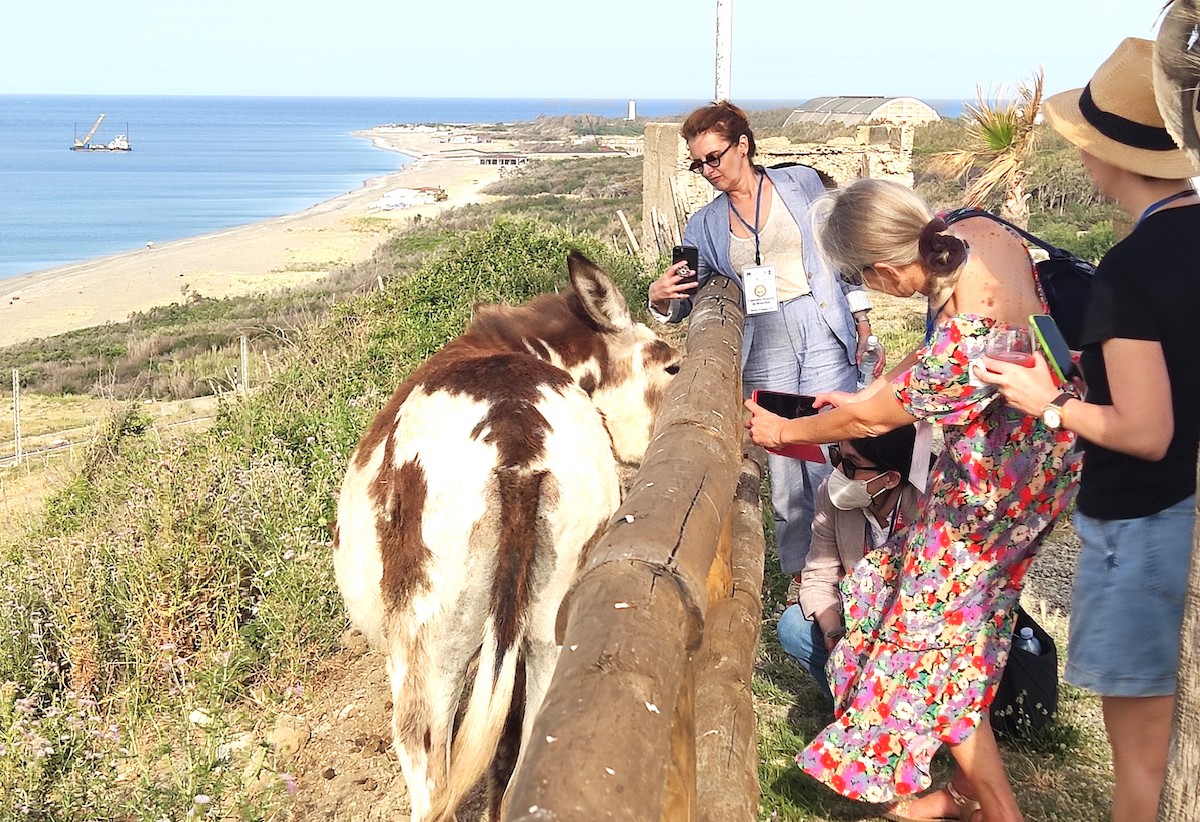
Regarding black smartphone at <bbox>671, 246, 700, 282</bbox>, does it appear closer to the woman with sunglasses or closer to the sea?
the woman with sunglasses

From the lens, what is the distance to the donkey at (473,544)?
3.03 metres

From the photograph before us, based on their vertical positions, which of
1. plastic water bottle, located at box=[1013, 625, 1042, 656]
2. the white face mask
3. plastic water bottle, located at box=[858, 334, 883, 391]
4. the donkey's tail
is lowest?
plastic water bottle, located at box=[1013, 625, 1042, 656]

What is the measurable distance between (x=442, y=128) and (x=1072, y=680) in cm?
18718

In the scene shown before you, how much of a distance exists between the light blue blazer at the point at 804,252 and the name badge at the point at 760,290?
0.21m

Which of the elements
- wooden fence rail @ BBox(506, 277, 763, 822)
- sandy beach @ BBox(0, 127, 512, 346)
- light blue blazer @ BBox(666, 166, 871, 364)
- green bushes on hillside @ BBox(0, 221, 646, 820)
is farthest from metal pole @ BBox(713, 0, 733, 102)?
sandy beach @ BBox(0, 127, 512, 346)

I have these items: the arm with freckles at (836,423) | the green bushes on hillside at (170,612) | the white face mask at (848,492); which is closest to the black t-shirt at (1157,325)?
the arm with freckles at (836,423)

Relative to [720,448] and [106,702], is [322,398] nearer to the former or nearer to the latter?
[106,702]

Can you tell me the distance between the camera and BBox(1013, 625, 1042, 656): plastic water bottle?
3.63 metres

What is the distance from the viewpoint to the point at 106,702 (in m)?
4.70

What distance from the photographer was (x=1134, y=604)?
239 centimetres

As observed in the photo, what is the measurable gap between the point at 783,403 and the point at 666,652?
80.5 inches

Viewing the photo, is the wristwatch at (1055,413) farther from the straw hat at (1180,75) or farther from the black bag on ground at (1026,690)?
the black bag on ground at (1026,690)

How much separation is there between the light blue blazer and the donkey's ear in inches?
32.4

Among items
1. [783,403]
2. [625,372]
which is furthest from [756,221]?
[783,403]
